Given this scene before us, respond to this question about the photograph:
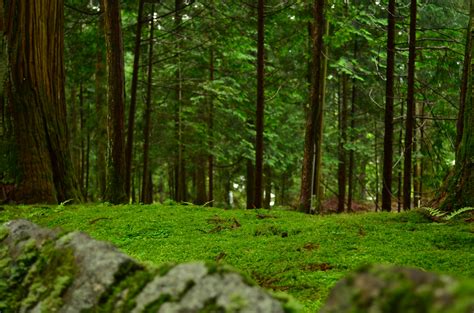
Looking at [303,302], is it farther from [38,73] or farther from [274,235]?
[38,73]

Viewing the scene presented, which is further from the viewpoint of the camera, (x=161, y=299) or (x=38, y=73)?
(x=38, y=73)

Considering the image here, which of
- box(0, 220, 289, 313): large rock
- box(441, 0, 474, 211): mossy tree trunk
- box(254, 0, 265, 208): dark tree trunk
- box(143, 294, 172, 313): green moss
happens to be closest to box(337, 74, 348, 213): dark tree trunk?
box(254, 0, 265, 208): dark tree trunk

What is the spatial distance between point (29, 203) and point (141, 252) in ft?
11.9

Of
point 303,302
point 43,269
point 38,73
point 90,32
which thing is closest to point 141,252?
point 303,302

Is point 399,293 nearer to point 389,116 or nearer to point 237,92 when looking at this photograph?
point 389,116

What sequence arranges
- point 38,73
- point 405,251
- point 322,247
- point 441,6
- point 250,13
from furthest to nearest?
point 250,13 → point 441,6 → point 38,73 → point 322,247 → point 405,251

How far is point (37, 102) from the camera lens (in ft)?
27.0

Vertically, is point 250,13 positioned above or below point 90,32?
above

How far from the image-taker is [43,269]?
2.49 m

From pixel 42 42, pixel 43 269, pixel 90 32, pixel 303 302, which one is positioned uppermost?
pixel 90 32

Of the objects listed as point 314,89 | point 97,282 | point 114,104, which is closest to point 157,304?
point 97,282

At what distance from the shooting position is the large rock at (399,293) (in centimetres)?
128

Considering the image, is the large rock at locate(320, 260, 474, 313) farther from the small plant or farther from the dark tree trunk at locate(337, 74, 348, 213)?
the dark tree trunk at locate(337, 74, 348, 213)

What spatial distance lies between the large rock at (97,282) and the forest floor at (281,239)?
1012 mm
